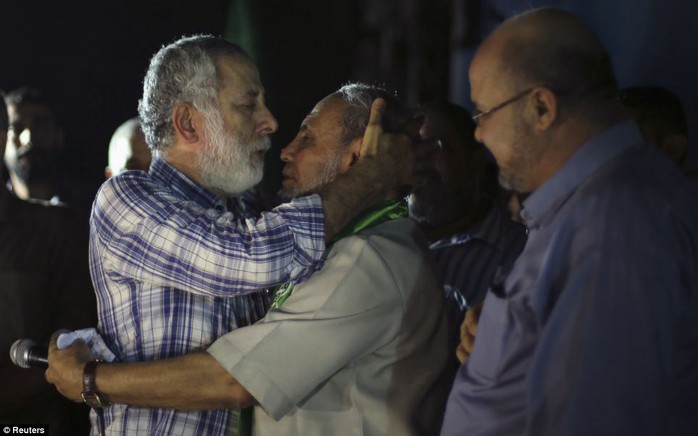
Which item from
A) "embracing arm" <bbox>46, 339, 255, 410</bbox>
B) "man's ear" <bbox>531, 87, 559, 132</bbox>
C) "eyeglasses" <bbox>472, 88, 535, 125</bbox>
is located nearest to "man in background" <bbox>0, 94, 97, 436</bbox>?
"embracing arm" <bbox>46, 339, 255, 410</bbox>

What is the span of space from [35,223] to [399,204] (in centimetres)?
191

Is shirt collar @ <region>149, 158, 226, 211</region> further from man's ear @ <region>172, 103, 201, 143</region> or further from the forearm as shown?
the forearm

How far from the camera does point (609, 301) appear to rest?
4.87 feet

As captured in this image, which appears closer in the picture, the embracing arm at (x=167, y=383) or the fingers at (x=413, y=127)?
the embracing arm at (x=167, y=383)

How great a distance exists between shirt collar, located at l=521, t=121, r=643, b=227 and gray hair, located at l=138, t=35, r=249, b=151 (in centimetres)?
114

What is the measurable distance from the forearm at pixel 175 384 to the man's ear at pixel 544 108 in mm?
980

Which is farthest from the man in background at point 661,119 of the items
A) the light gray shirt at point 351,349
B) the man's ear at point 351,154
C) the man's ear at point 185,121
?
the man's ear at point 185,121

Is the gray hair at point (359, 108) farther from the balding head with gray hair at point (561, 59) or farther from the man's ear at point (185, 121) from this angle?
the balding head with gray hair at point (561, 59)

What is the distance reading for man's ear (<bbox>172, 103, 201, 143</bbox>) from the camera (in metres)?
2.49

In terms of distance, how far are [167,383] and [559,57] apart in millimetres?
1248

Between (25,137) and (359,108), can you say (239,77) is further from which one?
(25,137)

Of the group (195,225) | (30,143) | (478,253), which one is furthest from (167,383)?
(30,143)

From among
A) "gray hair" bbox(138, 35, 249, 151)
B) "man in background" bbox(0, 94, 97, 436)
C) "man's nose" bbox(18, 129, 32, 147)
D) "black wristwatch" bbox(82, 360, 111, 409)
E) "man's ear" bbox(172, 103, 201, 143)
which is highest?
"gray hair" bbox(138, 35, 249, 151)

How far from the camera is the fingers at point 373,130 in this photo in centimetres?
234
